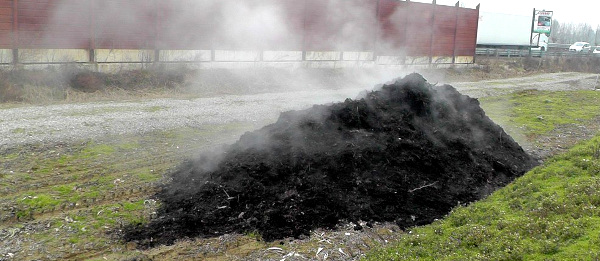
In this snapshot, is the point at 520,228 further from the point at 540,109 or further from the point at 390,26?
the point at 390,26

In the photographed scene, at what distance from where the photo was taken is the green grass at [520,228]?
522cm

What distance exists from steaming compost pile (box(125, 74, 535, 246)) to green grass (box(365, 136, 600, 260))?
571mm

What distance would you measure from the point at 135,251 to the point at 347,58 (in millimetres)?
17565

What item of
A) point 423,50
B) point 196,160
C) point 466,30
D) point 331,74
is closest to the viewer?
point 196,160

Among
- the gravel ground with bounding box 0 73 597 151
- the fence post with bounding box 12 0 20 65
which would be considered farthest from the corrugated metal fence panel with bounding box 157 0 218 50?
the fence post with bounding box 12 0 20 65

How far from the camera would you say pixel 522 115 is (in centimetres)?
1619

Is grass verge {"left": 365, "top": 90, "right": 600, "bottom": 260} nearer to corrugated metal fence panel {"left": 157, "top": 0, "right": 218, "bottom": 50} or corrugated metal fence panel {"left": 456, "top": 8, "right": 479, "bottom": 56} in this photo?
corrugated metal fence panel {"left": 157, "top": 0, "right": 218, "bottom": 50}

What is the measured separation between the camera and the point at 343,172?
7555 millimetres

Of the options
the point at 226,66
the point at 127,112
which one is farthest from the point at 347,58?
the point at 127,112

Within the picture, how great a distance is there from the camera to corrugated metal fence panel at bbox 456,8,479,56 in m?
31.6

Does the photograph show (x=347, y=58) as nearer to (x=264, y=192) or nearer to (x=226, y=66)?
(x=226, y=66)

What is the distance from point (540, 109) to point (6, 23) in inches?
686

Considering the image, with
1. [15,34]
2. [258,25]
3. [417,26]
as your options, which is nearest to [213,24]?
[258,25]

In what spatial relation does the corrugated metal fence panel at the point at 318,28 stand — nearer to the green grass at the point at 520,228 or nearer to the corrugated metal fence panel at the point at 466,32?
the corrugated metal fence panel at the point at 466,32
